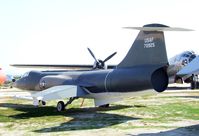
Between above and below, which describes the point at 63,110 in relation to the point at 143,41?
below

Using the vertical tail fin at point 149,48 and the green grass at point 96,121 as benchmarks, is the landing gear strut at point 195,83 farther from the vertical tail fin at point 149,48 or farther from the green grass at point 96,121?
the vertical tail fin at point 149,48

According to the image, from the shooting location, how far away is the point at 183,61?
142 ft

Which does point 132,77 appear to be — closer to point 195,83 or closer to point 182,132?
point 182,132

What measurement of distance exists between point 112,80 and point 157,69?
3.41 metres

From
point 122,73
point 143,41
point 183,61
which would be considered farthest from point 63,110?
point 183,61

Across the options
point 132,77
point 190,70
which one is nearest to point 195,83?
point 132,77

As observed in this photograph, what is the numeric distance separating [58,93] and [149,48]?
6101 millimetres

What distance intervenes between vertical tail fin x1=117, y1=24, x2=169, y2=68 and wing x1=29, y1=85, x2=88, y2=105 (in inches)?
171

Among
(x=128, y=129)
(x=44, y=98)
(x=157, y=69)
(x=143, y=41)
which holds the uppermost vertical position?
(x=143, y=41)

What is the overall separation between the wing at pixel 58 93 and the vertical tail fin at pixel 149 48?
171 inches

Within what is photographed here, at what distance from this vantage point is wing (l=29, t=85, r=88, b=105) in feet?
63.9

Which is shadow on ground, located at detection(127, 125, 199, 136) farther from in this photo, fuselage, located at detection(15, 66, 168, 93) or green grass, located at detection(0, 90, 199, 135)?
fuselage, located at detection(15, 66, 168, 93)

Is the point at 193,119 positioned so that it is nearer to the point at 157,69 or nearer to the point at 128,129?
the point at 157,69

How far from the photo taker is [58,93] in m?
20.5
